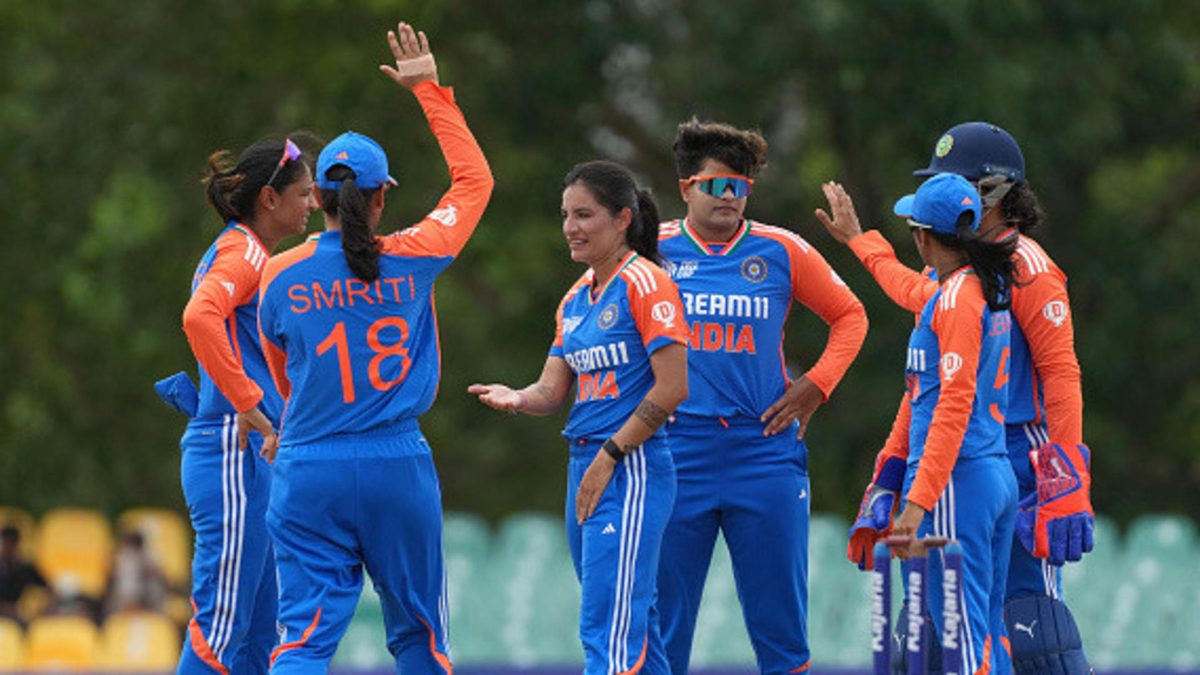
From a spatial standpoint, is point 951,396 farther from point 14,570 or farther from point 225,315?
point 14,570

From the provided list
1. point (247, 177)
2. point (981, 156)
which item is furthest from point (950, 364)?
point (247, 177)

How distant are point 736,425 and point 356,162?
6.22ft

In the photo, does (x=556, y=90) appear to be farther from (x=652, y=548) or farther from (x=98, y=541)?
(x=652, y=548)

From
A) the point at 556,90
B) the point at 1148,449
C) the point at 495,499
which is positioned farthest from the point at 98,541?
the point at 1148,449

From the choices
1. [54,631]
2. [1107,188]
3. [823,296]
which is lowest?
[54,631]

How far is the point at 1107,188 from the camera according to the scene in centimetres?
2678

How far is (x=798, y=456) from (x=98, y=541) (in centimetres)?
1460

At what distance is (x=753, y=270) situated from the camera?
9.07 meters

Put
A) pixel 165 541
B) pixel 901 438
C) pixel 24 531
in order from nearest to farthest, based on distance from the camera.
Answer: pixel 901 438
pixel 24 531
pixel 165 541

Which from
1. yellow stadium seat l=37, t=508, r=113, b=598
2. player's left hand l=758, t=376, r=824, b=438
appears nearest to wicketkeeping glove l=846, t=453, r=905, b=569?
player's left hand l=758, t=376, r=824, b=438

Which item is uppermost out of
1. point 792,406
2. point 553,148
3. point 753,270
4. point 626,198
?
point 553,148

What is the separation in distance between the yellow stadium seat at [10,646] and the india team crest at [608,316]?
9.74 metres

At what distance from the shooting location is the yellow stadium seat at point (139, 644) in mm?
17594

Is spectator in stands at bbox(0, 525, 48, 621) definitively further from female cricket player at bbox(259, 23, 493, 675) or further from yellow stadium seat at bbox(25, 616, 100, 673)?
female cricket player at bbox(259, 23, 493, 675)
